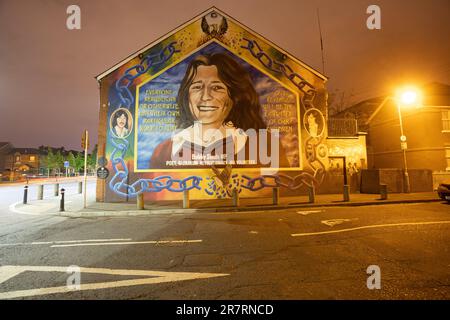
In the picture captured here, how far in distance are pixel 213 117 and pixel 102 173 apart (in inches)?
304

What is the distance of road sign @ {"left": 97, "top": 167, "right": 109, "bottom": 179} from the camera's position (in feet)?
43.9

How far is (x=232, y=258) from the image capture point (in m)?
4.54

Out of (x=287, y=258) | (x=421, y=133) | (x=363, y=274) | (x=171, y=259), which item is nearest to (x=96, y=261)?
(x=171, y=259)

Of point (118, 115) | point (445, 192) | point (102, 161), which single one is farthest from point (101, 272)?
point (445, 192)

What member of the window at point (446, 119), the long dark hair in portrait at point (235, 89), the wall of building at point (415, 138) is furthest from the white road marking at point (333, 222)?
the window at point (446, 119)

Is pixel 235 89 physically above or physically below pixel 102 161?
above

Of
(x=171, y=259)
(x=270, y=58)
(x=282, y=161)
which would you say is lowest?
(x=171, y=259)

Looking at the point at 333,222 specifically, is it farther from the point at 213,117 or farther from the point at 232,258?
the point at 213,117

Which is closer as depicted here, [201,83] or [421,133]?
[201,83]

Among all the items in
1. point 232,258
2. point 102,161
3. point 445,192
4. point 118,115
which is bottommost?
point 232,258

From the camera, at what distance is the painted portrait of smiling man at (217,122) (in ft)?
45.6

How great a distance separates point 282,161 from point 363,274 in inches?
435
